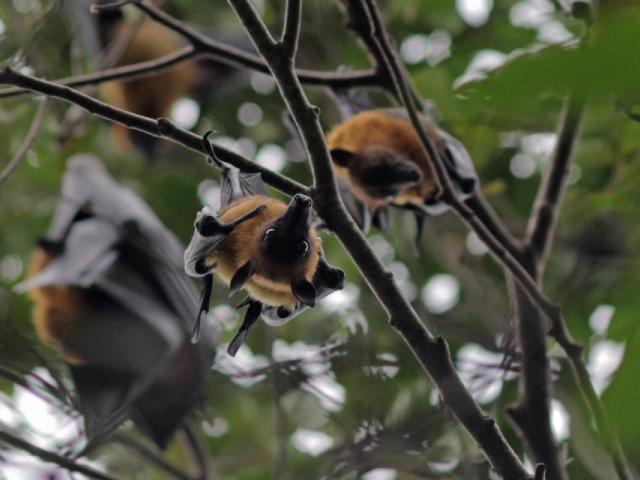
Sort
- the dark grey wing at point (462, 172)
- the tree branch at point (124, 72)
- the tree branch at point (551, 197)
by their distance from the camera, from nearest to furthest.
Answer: the tree branch at point (124, 72), the tree branch at point (551, 197), the dark grey wing at point (462, 172)

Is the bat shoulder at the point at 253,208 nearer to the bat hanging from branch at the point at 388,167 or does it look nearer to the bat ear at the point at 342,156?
the bat hanging from branch at the point at 388,167

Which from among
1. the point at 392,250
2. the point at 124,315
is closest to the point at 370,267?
the point at 124,315

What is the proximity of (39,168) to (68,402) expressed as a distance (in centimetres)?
225

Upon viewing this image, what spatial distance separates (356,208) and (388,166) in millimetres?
199

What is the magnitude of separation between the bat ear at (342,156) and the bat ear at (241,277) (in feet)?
4.43

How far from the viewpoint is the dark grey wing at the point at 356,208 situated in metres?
3.21

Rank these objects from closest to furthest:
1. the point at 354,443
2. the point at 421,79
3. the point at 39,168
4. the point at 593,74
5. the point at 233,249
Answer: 1. the point at 593,74
2. the point at 233,249
3. the point at 354,443
4. the point at 421,79
5. the point at 39,168

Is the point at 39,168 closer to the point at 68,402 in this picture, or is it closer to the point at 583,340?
the point at 68,402

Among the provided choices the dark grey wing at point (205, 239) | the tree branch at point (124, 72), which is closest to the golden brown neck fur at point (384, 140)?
the tree branch at point (124, 72)

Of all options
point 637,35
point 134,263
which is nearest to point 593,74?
point 637,35

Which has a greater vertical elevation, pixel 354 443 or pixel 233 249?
pixel 233 249

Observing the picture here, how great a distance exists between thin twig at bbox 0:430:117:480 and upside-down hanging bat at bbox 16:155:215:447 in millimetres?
946

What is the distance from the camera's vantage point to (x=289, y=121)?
3467mm

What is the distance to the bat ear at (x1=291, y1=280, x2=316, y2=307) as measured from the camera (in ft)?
6.14
